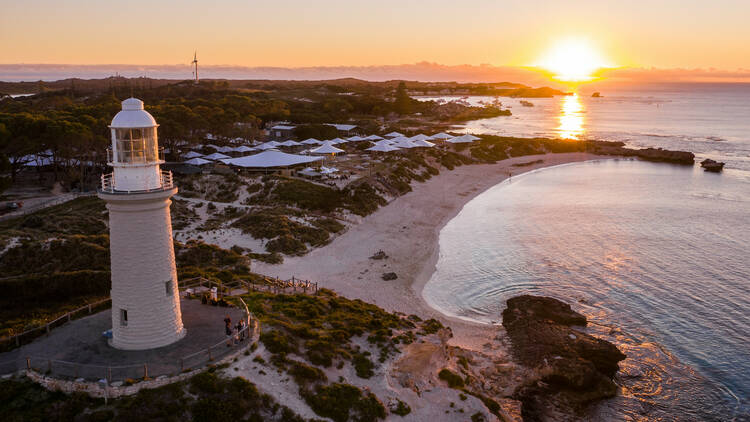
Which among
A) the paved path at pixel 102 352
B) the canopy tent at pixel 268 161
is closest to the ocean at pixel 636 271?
the paved path at pixel 102 352

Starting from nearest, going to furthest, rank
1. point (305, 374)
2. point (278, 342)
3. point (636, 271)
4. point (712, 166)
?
1. point (305, 374)
2. point (278, 342)
3. point (636, 271)
4. point (712, 166)

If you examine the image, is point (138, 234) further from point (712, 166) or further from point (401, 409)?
point (712, 166)

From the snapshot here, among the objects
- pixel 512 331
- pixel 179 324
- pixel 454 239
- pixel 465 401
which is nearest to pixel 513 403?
pixel 465 401

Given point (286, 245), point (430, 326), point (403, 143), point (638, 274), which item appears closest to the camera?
point (430, 326)

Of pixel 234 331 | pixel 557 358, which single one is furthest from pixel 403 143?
pixel 234 331

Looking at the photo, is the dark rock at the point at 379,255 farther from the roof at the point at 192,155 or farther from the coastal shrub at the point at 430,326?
the roof at the point at 192,155

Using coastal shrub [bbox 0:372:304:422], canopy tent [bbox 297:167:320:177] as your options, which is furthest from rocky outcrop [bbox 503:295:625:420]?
canopy tent [bbox 297:167:320:177]

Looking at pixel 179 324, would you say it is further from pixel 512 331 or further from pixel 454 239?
pixel 454 239
